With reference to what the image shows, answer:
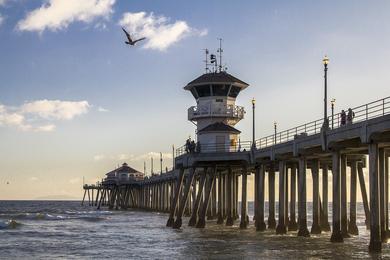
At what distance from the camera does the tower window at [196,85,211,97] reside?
55156 mm

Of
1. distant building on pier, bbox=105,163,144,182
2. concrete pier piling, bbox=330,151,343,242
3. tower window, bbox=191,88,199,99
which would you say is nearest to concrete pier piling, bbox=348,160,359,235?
concrete pier piling, bbox=330,151,343,242

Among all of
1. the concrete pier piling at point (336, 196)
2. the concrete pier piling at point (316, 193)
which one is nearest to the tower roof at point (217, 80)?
the concrete pier piling at point (316, 193)

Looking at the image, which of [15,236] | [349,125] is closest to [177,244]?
[349,125]

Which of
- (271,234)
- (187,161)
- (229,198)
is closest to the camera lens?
(271,234)

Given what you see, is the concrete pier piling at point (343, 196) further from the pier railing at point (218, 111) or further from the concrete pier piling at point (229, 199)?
the pier railing at point (218, 111)

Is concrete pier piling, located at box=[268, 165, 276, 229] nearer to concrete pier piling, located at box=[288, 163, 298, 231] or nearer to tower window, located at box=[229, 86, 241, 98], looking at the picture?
concrete pier piling, located at box=[288, 163, 298, 231]

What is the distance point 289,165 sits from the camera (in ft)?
153

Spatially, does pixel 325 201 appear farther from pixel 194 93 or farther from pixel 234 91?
pixel 194 93

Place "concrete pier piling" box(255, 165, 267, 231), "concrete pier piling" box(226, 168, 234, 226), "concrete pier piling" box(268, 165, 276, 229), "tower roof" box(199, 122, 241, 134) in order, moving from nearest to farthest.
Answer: "concrete pier piling" box(255, 165, 267, 231), "concrete pier piling" box(268, 165, 276, 229), "tower roof" box(199, 122, 241, 134), "concrete pier piling" box(226, 168, 234, 226)

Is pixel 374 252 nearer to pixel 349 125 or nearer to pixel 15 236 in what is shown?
pixel 349 125

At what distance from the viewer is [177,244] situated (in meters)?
37.3

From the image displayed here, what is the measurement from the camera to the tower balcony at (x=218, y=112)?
54812 millimetres

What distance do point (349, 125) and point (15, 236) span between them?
26.7m

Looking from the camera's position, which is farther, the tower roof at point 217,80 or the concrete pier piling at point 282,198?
the tower roof at point 217,80
